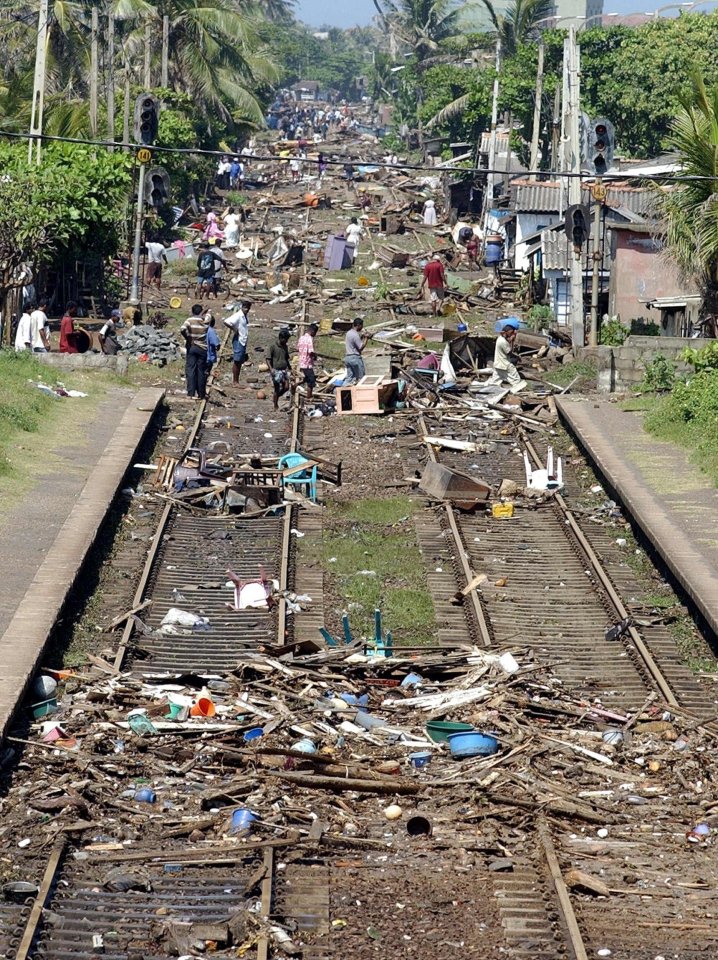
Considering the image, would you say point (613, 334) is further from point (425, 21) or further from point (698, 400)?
point (425, 21)

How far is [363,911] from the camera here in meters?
9.19

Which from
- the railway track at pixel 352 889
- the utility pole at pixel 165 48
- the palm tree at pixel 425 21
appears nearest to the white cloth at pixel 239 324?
Answer: the railway track at pixel 352 889

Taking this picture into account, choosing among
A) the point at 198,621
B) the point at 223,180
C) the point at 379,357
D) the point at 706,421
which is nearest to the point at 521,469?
the point at 706,421

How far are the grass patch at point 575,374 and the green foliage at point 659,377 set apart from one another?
48.7 inches

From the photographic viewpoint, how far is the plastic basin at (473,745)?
11461 millimetres

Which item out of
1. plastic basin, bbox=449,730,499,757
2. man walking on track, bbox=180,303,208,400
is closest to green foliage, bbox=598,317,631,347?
man walking on track, bbox=180,303,208,400

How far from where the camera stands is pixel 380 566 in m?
16.7

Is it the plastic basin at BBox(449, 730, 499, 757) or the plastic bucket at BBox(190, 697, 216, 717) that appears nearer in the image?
the plastic basin at BBox(449, 730, 499, 757)

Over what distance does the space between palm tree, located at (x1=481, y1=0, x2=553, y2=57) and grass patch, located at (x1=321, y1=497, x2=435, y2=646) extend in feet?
141

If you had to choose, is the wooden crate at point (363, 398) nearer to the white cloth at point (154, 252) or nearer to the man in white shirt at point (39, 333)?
the man in white shirt at point (39, 333)

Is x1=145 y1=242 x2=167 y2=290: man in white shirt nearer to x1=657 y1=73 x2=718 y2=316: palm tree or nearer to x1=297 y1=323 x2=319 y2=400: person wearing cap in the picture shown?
x1=297 y1=323 x2=319 y2=400: person wearing cap

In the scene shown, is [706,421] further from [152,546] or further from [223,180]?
[223,180]

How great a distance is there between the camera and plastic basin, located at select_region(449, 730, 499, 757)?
11.5 m

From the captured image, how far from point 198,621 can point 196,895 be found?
18.5 ft
